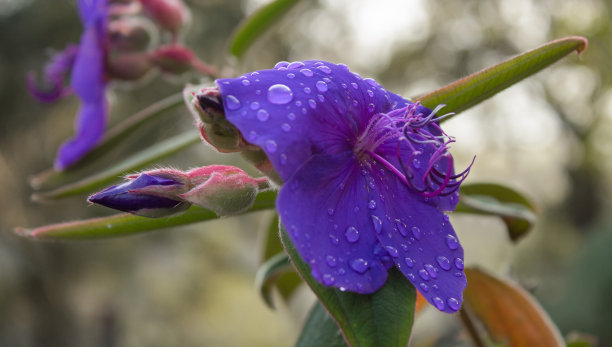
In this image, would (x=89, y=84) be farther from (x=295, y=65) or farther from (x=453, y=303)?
(x=453, y=303)

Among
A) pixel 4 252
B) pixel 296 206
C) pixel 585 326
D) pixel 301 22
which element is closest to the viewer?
pixel 296 206

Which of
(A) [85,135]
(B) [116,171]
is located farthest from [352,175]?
(A) [85,135]

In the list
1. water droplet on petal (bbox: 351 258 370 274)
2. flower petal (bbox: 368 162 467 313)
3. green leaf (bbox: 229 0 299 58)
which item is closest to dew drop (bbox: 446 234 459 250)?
flower petal (bbox: 368 162 467 313)

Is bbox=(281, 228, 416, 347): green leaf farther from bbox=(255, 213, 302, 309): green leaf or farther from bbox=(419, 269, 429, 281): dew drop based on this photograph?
bbox=(255, 213, 302, 309): green leaf

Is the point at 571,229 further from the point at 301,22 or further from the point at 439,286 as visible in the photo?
the point at 439,286

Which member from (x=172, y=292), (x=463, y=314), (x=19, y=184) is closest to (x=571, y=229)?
(x=172, y=292)

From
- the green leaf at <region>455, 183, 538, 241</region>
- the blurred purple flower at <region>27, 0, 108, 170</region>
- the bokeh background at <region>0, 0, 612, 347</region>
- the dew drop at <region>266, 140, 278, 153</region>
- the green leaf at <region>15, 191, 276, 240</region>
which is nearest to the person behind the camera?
the dew drop at <region>266, 140, 278, 153</region>
